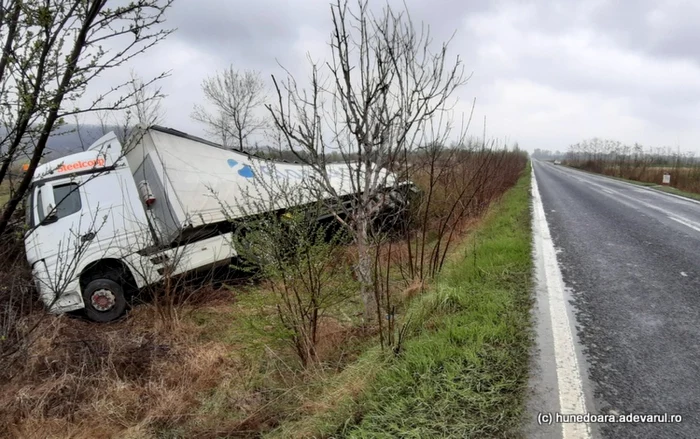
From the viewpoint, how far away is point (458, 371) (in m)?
2.71

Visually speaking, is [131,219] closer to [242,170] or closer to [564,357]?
[242,170]

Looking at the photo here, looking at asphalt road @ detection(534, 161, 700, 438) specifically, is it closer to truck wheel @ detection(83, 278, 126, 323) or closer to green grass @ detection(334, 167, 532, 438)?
green grass @ detection(334, 167, 532, 438)

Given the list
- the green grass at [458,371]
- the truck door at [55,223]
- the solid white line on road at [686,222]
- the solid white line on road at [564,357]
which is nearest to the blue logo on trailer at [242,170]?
the truck door at [55,223]

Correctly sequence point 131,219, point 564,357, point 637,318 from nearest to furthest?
1. point 564,357
2. point 637,318
3. point 131,219

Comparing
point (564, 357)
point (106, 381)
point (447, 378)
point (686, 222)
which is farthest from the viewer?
point (686, 222)

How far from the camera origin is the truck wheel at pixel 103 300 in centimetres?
611

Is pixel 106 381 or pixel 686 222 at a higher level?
pixel 686 222

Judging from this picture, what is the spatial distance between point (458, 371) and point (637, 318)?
2.11 meters

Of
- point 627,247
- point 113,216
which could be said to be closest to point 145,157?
point 113,216

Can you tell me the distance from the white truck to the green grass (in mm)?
2461

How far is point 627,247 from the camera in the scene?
6348mm

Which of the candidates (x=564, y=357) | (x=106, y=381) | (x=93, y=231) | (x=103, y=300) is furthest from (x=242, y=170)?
(x=564, y=357)

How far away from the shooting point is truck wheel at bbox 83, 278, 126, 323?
6105mm

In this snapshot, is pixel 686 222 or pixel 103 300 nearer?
pixel 103 300
